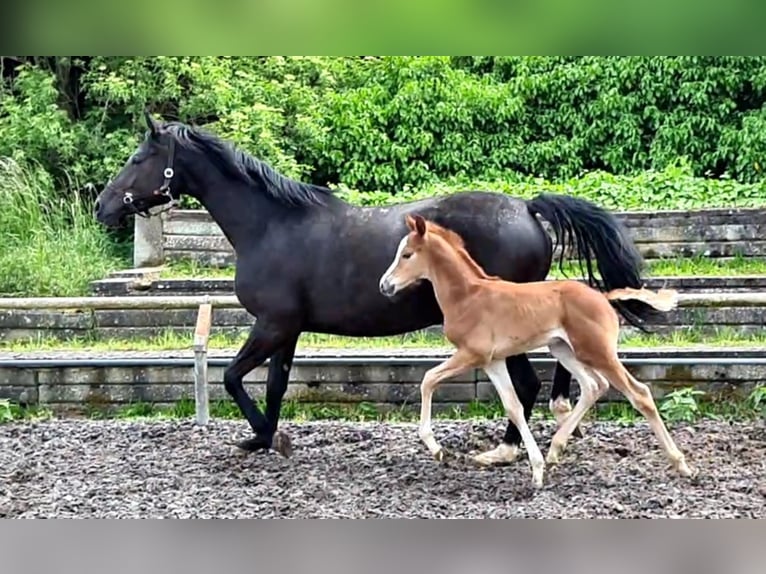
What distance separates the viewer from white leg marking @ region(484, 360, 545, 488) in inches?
167

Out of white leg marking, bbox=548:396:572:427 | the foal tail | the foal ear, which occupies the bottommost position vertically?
white leg marking, bbox=548:396:572:427

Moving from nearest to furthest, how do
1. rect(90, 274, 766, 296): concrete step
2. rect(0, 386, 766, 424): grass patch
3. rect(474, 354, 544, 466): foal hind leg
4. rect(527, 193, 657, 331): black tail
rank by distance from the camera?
1. rect(527, 193, 657, 331): black tail
2. rect(474, 354, 544, 466): foal hind leg
3. rect(0, 386, 766, 424): grass patch
4. rect(90, 274, 766, 296): concrete step

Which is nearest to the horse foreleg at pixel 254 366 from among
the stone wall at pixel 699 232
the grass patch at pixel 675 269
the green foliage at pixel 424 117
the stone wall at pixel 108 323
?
the stone wall at pixel 108 323

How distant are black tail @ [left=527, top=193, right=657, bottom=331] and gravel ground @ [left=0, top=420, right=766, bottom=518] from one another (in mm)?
820

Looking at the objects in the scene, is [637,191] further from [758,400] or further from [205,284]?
[758,400]

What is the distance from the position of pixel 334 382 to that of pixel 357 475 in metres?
1.74

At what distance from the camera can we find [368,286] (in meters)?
4.70

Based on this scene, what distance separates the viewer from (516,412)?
4277 mm

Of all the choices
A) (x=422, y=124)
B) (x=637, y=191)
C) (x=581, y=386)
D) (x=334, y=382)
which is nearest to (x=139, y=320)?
(x=334, y=382)

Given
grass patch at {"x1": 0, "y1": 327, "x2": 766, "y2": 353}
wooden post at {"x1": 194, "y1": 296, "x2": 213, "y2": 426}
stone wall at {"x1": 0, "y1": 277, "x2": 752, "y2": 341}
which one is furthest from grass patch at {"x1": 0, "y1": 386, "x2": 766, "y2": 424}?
stone wall at {"x1": 0, "y1": 277, "x2": 752, "y2": 341}

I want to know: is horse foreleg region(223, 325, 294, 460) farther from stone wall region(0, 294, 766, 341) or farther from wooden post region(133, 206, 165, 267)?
wooden post region(133, 206, 165, 267)
